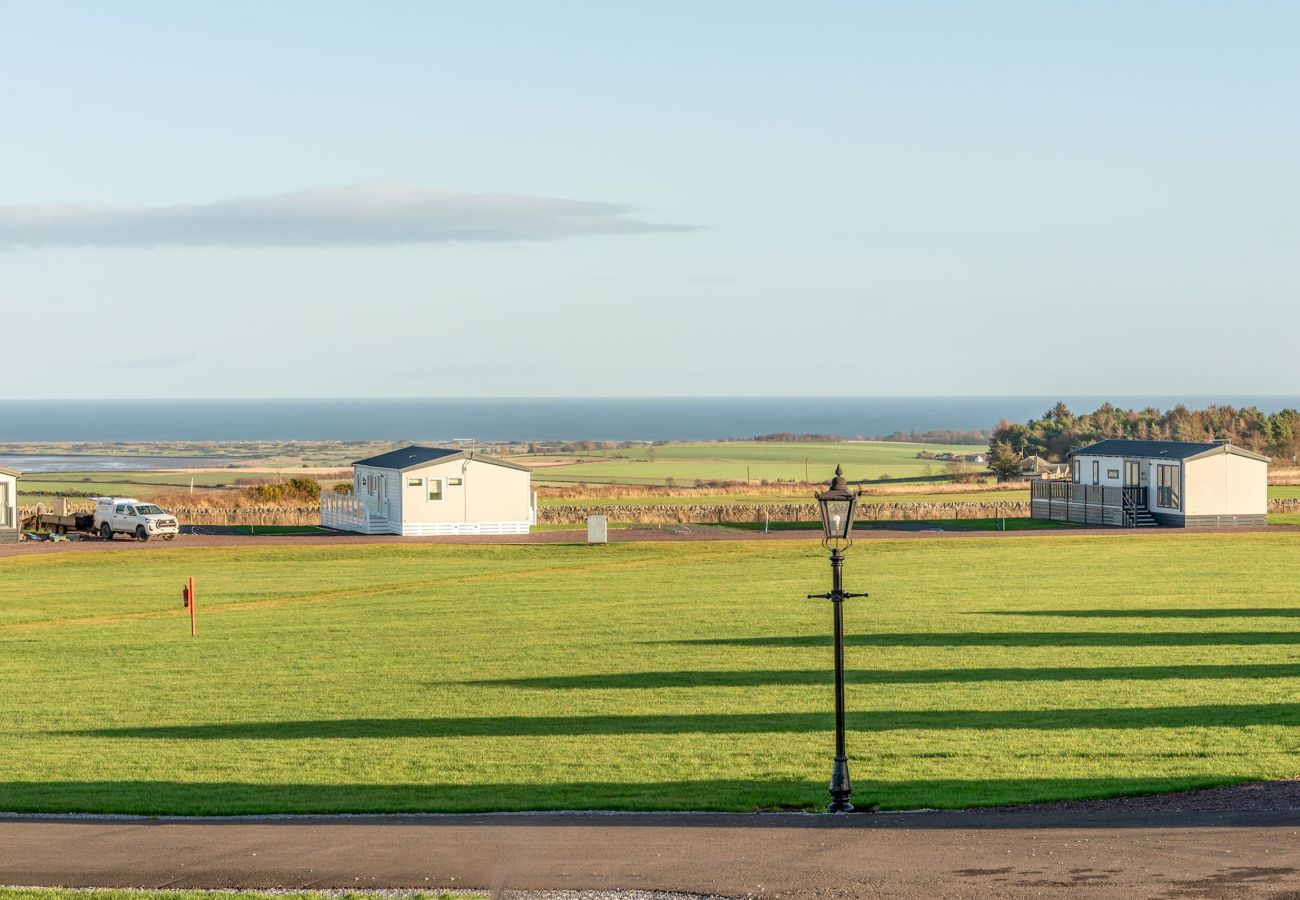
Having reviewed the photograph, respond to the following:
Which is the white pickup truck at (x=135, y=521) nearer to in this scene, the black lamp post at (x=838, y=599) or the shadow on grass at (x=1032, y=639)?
the shadow on grass at (x=1032, y=639)

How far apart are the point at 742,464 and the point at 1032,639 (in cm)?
11681

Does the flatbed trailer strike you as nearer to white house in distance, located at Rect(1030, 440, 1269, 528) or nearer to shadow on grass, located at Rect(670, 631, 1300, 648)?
shadow on grass, located at Rect(670, 631, 1300, 648)

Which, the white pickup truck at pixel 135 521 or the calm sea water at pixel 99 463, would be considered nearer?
the white pickup truck at pixel 135 521

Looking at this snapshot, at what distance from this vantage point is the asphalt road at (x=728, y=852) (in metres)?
12.3

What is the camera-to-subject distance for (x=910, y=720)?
21125 mm

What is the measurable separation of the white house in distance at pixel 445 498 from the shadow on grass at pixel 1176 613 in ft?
106

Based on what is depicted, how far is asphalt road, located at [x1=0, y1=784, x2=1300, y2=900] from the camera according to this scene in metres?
12.3

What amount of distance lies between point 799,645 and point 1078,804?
14275 millimetres

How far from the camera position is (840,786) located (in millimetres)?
15523

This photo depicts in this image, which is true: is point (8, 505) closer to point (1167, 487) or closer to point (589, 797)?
point (1167, 487)

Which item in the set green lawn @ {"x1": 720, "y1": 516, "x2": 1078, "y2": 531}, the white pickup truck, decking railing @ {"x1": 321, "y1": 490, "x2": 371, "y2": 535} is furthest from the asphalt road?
green lawn @ {"x1": 720, "y1": 516, "x2": 1078, "y2": 531}

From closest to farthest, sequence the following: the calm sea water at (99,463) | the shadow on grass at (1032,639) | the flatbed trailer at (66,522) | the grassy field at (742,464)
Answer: the shadow on grass at (1032,639) < the flatbed trailer at (66,522) < the grassy field at (742,464) < the calm sea water at (99,463)

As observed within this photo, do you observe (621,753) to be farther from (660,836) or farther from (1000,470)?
(1000,470)

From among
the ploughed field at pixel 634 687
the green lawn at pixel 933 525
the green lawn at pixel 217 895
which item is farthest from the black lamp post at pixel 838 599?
the green lawn at pixel 933 525
